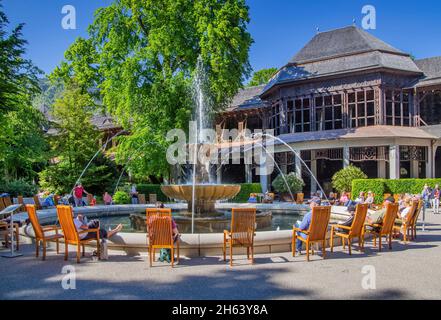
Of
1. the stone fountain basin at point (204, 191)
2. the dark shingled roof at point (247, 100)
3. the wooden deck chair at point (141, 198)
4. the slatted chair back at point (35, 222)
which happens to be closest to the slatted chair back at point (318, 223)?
the stone fountain basin at point (204, 191)

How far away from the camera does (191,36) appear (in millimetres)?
25828

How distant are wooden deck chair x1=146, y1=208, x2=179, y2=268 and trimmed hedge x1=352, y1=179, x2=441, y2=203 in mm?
18635

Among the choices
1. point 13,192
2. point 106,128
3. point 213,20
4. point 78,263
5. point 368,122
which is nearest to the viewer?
point 78,263

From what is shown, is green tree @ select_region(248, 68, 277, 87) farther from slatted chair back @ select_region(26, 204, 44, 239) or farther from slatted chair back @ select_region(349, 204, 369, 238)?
slatted chair back @ select_region(26, 204, 44, 239)

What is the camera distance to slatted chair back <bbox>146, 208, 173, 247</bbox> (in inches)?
302

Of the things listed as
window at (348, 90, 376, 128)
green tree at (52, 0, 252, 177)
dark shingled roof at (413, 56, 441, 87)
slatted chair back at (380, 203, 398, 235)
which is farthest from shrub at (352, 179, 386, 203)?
slatted chair back at (380, 203, 398, 235)

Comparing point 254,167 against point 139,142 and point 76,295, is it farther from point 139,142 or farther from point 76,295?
point 76,295

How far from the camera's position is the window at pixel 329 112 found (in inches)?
1176

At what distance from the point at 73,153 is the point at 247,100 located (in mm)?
16086

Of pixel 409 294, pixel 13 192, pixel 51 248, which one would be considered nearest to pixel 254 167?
pixel 13 192

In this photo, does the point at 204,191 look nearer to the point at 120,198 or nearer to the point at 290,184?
the point at 120,198

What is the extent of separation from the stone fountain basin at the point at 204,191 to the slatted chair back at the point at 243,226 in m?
3.63

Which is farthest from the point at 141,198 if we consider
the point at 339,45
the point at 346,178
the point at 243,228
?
the point at 339,45
